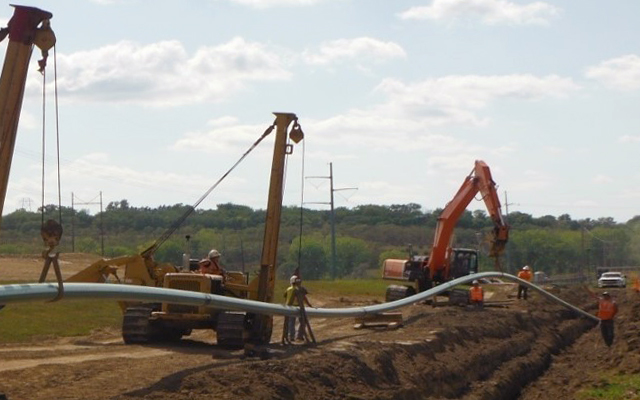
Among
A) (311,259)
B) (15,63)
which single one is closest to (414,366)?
(15,63)

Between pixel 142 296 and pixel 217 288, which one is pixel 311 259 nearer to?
pixel 217 288

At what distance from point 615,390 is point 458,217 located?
1669 centimetres

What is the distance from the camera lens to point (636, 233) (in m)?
168

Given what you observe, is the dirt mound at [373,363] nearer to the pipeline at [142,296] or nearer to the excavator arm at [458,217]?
the pipeline at [142,296]

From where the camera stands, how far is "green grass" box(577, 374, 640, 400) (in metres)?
23.7

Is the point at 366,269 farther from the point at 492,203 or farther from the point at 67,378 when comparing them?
the point at 67,378

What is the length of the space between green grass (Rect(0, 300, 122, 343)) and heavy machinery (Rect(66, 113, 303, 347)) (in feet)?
15.7

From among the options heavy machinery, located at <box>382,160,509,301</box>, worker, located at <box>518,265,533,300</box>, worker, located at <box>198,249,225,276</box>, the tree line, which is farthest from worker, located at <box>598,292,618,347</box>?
the tree line

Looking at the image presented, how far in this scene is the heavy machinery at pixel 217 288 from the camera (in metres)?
25.0

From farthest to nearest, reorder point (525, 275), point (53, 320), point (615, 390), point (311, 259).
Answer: point (311, 259)
point (525, 275)
point (53, 320)
point (615, 390)

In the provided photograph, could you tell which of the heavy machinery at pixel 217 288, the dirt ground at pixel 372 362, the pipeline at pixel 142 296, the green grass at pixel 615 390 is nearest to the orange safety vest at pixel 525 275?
the dirt ground at pixel 372 362

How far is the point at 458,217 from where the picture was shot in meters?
40.8

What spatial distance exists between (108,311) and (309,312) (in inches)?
745

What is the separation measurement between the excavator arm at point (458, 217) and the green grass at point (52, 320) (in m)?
11.5
